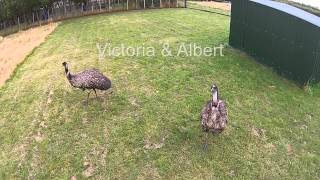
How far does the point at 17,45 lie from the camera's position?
3506 cm

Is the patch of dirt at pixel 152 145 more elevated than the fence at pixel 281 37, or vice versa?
the fence at pixel 281 37

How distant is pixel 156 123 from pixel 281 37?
831 centimetres

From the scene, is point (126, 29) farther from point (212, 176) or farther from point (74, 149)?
point (212, 176)

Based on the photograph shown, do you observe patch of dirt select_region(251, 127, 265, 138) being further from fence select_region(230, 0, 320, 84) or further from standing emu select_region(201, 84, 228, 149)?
fence select_region(230, 0, 320, 84)

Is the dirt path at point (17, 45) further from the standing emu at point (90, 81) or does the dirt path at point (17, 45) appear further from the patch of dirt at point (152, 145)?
the patch of dirt at point (152, 145)

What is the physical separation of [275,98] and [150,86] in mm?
5835

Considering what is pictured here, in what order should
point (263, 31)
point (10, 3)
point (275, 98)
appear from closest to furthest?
point (275, 98) → point (263, 31) → point (10, 3)

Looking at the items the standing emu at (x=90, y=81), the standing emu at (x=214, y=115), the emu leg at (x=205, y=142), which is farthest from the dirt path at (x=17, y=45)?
the standing emu at (x=214, y=115)

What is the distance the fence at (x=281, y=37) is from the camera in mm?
22703

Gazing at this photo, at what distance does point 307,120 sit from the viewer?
2095cm

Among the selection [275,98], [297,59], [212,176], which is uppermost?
[297,59]

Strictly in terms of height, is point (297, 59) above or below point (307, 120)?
above

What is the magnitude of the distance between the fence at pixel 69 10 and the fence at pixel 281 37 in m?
18.0

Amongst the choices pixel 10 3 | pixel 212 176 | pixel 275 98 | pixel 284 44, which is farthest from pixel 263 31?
pixel 10 3
